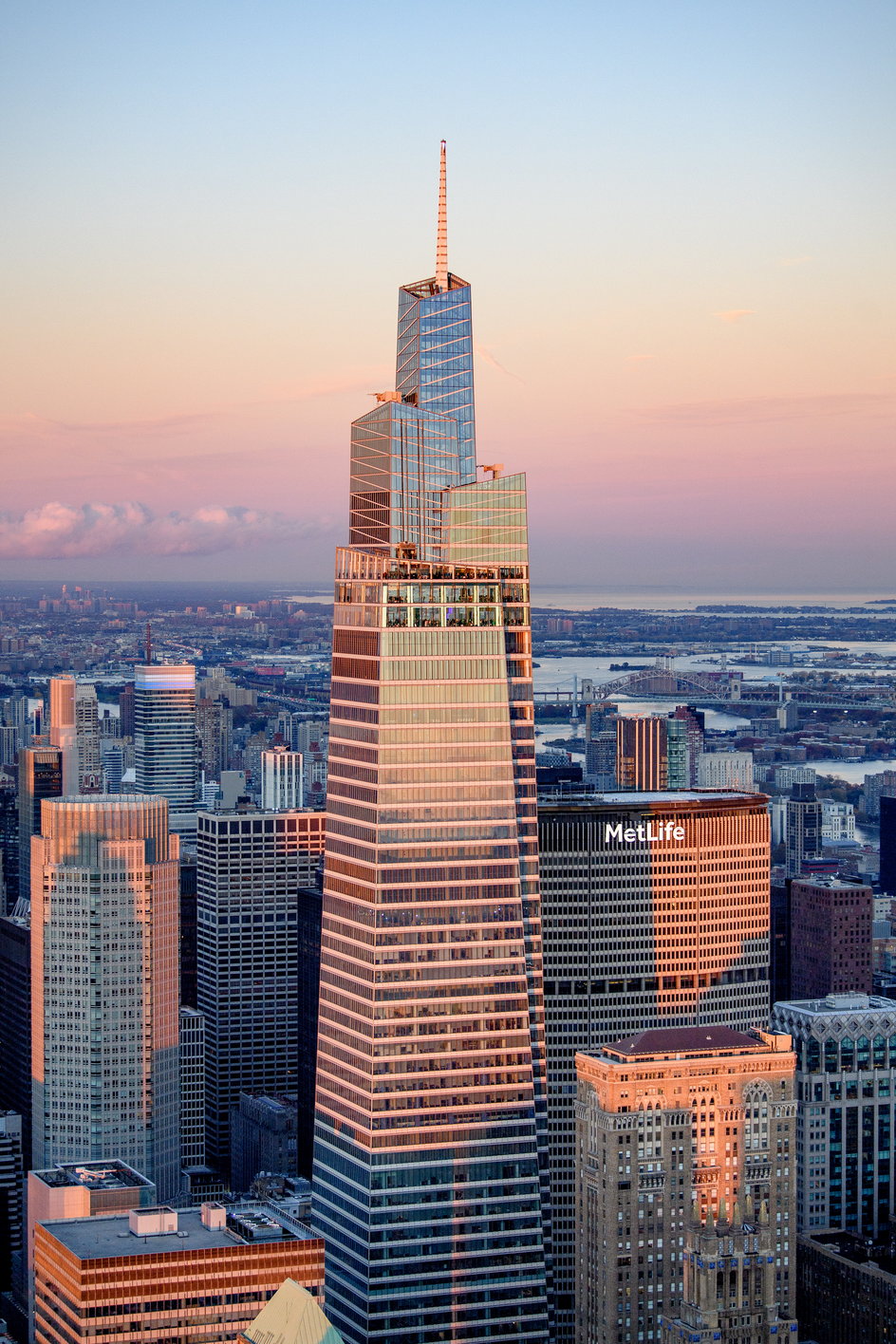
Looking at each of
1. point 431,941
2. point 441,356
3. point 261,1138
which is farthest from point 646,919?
point 261,1138

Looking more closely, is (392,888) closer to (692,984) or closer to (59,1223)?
Answer: (59,1223)

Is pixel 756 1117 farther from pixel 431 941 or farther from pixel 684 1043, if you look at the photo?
pixel 431 941

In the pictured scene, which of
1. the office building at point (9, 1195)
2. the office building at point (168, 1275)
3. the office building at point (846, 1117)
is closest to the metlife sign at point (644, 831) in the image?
the office building at point (846, 1117)

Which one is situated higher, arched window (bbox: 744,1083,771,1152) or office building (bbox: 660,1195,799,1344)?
arched window (bbox: 744,1083,771,1152)

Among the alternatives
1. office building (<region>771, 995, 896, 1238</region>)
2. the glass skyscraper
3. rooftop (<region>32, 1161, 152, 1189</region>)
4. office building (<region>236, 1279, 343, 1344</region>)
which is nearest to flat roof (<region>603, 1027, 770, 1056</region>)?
the glass skyscraper

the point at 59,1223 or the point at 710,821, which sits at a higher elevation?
the point at 710,821

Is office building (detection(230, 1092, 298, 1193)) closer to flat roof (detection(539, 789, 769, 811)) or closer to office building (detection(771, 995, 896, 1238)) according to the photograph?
flat roof (detection(539, 789, 769, 811))

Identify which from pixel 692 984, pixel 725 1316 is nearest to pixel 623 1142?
pixel 725 1316

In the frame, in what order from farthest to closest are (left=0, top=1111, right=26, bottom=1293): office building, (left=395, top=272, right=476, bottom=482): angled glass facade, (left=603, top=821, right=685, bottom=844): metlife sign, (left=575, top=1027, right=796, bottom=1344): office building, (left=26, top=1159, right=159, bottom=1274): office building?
(left=0, top=1111, right=26, bottom=1293): office building, (left=603, top=821, right=685, bottom=844): metlife sign, (left=395, top=272, right=476, bottom=482): angled glass facade, (left=26, top=1159, right=159, bottom=1274): office building, (left=575, top=1027, right=796, bottom=1344): office building
